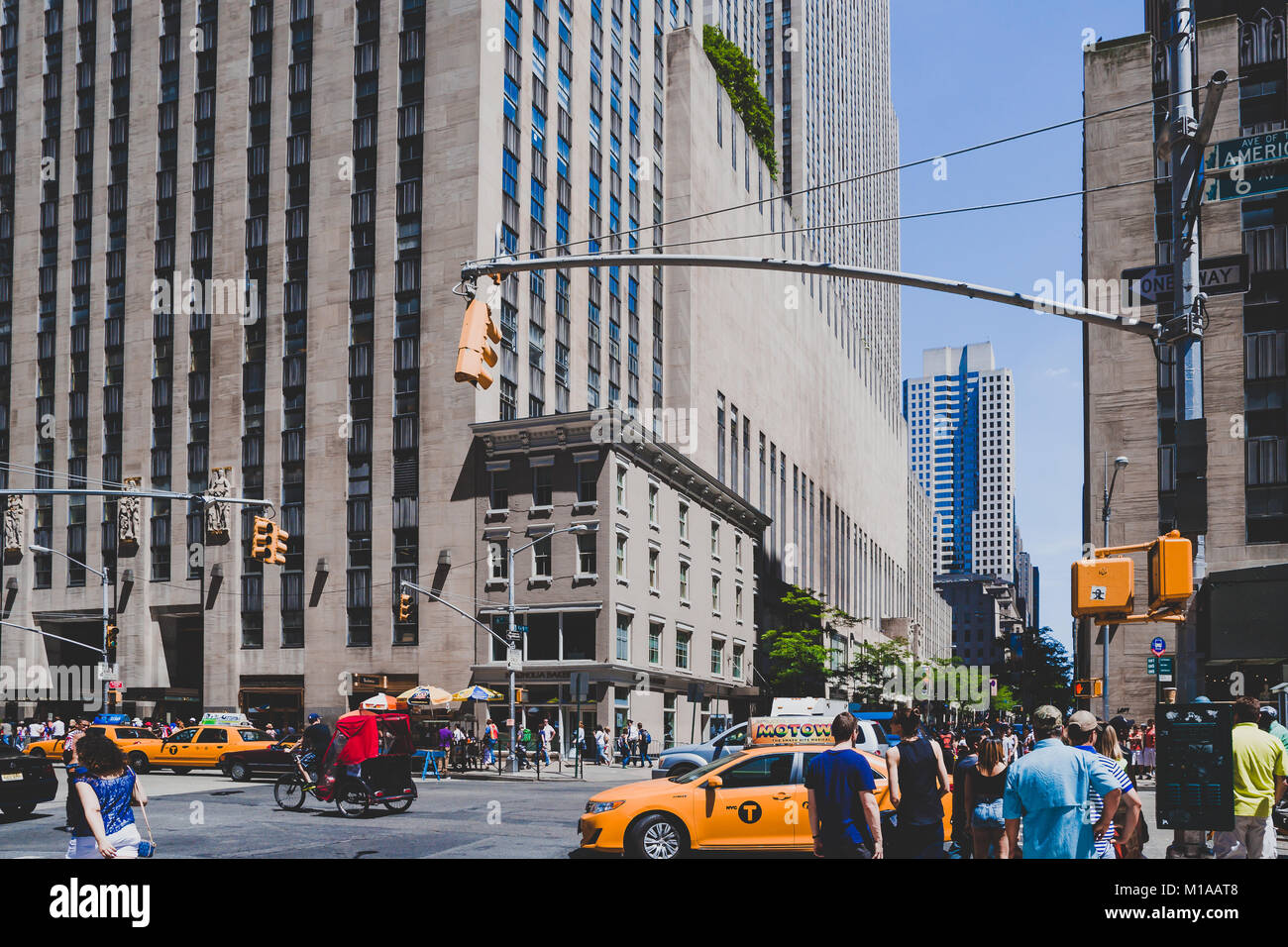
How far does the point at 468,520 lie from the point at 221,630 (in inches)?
600

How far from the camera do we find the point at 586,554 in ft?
176

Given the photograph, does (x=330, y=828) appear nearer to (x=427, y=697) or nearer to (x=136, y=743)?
(x=136, y=743)

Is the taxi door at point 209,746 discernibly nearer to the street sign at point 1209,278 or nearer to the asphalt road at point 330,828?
the asphalt road at point 330,828

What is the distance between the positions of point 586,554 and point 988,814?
42.1 meters

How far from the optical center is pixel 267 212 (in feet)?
205

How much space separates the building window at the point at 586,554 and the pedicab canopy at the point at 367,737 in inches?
1192

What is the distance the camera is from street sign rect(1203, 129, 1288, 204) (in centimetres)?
1105

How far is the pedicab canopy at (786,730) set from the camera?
84.3 feet

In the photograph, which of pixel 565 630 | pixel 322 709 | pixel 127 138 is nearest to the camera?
pixel 565 630

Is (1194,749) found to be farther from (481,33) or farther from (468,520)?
(481,33)

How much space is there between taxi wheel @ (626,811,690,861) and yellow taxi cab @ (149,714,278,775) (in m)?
23.5

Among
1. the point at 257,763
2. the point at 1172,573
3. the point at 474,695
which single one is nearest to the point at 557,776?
the point at 474,695

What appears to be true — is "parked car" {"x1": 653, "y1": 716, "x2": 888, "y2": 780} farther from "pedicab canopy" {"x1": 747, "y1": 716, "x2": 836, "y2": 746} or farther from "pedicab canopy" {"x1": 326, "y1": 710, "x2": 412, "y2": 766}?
"pedicab canopy" {"x1": 326, "y1": 710, "x2": 412, "y2": 766}

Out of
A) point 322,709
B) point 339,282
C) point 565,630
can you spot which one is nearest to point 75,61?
point 339,282
